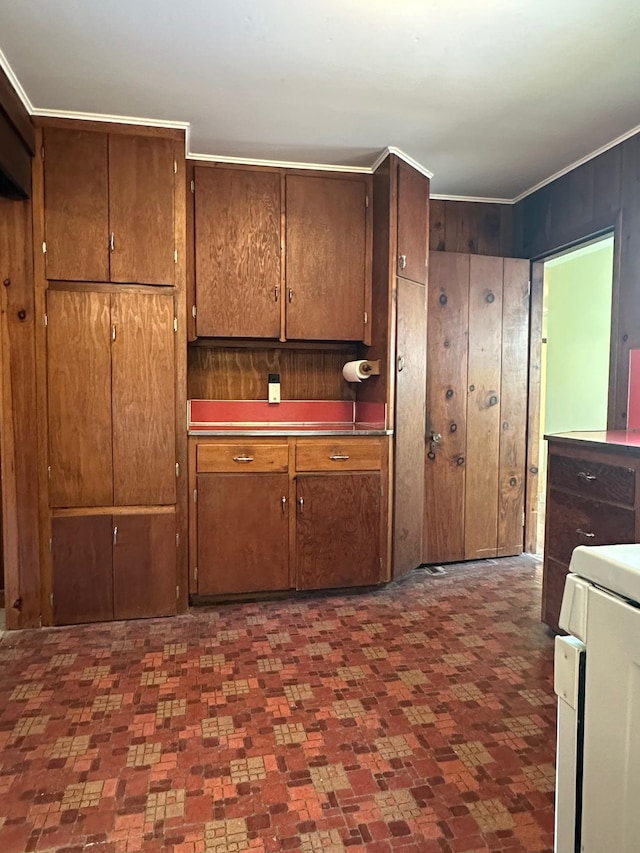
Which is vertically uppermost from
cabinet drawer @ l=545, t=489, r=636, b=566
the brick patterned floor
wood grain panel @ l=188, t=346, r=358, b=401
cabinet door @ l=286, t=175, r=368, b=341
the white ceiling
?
the white ceiling

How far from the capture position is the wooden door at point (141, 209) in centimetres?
256

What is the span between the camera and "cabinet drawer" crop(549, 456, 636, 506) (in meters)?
1.98

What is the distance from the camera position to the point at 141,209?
259 centimetres

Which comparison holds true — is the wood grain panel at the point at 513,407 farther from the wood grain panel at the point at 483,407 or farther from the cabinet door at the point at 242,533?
the cabinet door at the point at 242,533

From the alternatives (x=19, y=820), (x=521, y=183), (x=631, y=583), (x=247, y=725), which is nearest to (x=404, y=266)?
(x=521, y=183)

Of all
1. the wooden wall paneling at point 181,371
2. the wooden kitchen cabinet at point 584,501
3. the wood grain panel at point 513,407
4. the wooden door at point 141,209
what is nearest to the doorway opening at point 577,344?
the wood grain panel at point 513,407

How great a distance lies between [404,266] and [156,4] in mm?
1631

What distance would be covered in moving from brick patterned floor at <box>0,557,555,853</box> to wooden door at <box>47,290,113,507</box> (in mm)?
671

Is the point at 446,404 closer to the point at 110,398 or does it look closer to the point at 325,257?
the point at 325,257

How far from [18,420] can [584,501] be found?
2.51 meters

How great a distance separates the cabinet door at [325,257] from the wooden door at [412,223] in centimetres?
25

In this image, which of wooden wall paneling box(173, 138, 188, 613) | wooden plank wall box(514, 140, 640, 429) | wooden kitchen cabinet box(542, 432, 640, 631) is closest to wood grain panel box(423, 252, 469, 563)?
wooden plank wall box(514, 140, 640, 429)

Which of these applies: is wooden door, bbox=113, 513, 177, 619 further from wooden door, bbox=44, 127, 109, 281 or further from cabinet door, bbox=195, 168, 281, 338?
wooden door, bbox=44, 127, 109, 281

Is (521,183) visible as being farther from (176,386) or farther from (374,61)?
(176,386)
